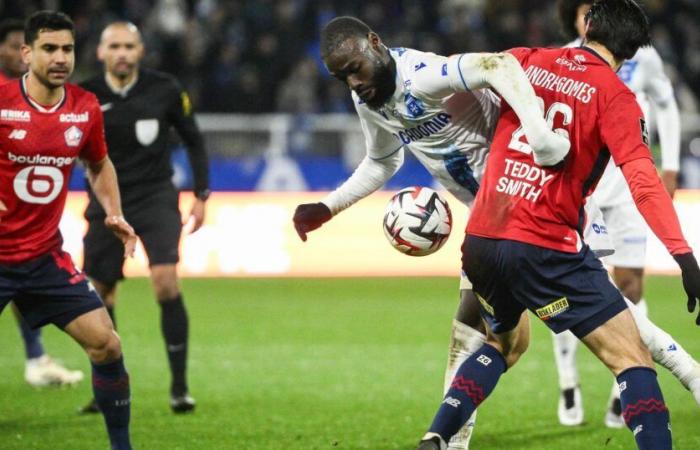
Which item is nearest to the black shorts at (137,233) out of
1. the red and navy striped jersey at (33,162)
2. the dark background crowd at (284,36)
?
the red and navy striped jersey at (33,162)

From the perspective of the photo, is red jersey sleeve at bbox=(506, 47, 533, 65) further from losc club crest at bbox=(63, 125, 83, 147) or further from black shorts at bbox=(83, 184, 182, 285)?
black shorts at bbox=(83, 184, 182, 285)

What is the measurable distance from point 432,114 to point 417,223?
0.53 metres

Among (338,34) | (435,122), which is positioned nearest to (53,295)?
(338,34)

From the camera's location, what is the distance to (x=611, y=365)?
15.6 ft

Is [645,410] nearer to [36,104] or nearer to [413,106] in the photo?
[413,106]

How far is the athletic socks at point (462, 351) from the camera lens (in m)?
5.66

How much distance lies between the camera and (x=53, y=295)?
5.79m

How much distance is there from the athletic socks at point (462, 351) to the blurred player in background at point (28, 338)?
12.5ft

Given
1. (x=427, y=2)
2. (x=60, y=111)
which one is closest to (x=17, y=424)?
(x=60, y=111)

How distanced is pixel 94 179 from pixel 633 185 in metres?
3.00

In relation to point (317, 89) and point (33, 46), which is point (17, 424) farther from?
point (317, 89)

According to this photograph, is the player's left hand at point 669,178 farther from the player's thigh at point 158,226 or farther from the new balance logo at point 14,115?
the new balance logo at point 14,115

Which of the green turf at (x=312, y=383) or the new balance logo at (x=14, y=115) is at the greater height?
the new balance logo at (x=14, y=115)

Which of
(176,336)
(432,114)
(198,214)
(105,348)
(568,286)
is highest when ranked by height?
(432,114)
